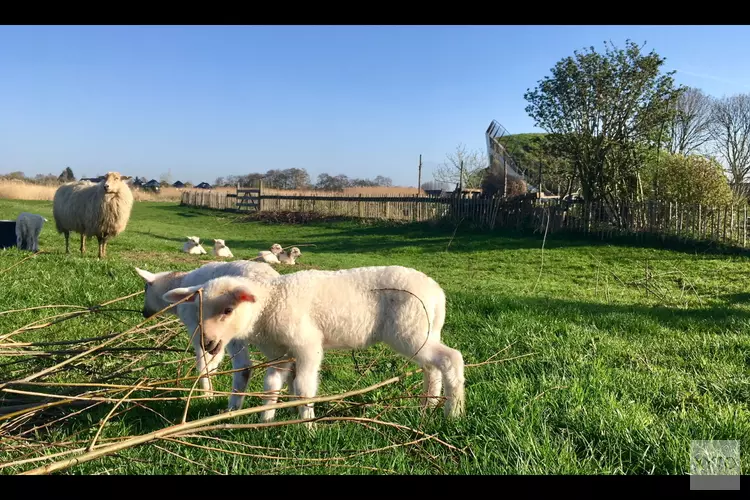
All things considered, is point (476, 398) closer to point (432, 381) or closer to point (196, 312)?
point (432, 381)

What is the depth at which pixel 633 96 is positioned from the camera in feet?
75.4

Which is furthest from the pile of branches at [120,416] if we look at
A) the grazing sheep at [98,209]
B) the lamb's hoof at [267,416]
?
the grazing sheep at [98,209]

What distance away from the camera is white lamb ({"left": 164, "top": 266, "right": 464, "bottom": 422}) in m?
3.59

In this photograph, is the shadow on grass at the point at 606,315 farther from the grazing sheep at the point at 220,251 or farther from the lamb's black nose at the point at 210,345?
the grazing sheep at the point at 220,251

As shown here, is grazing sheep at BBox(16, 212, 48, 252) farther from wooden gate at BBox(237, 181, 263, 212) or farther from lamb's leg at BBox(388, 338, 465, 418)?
wooden gate at BBox(237, 181, 263, 212)

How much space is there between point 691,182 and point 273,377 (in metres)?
22.2

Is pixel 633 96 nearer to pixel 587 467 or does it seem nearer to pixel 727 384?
pixel 727 384

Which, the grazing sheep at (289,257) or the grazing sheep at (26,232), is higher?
the grazing sheep at (26,232)

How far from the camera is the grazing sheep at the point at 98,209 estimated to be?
15.2 m

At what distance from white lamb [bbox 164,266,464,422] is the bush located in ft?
69.0

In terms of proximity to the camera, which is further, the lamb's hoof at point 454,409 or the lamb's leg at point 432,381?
the lamb's leg at point 432,381

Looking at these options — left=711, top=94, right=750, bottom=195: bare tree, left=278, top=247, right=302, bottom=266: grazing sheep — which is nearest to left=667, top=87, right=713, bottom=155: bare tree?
left=711, top=94, right=750, bottom=195: bare tree

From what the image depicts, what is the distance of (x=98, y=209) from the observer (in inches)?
596
